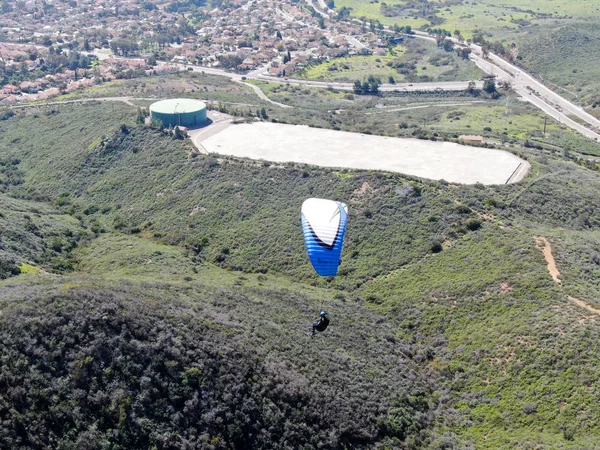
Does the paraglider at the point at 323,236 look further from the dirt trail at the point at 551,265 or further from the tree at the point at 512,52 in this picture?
the tree at the point at 512,52

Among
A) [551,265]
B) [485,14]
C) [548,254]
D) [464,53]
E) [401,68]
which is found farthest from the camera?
[485,14]

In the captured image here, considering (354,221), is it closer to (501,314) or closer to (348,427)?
(501,314)

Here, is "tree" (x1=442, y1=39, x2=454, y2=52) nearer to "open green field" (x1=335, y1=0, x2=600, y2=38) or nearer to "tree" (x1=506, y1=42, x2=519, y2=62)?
"tree" (x1=506, y1=42, x2=519, y2=62)

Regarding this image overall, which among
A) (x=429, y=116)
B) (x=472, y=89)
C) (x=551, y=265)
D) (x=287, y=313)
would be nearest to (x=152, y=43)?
(x=472, y=89)

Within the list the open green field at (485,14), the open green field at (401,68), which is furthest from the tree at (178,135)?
the open green field at (485,14)

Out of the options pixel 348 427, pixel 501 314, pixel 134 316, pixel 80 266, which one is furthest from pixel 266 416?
pixel 80 266

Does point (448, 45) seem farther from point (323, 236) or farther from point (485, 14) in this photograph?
point (323, 236)
